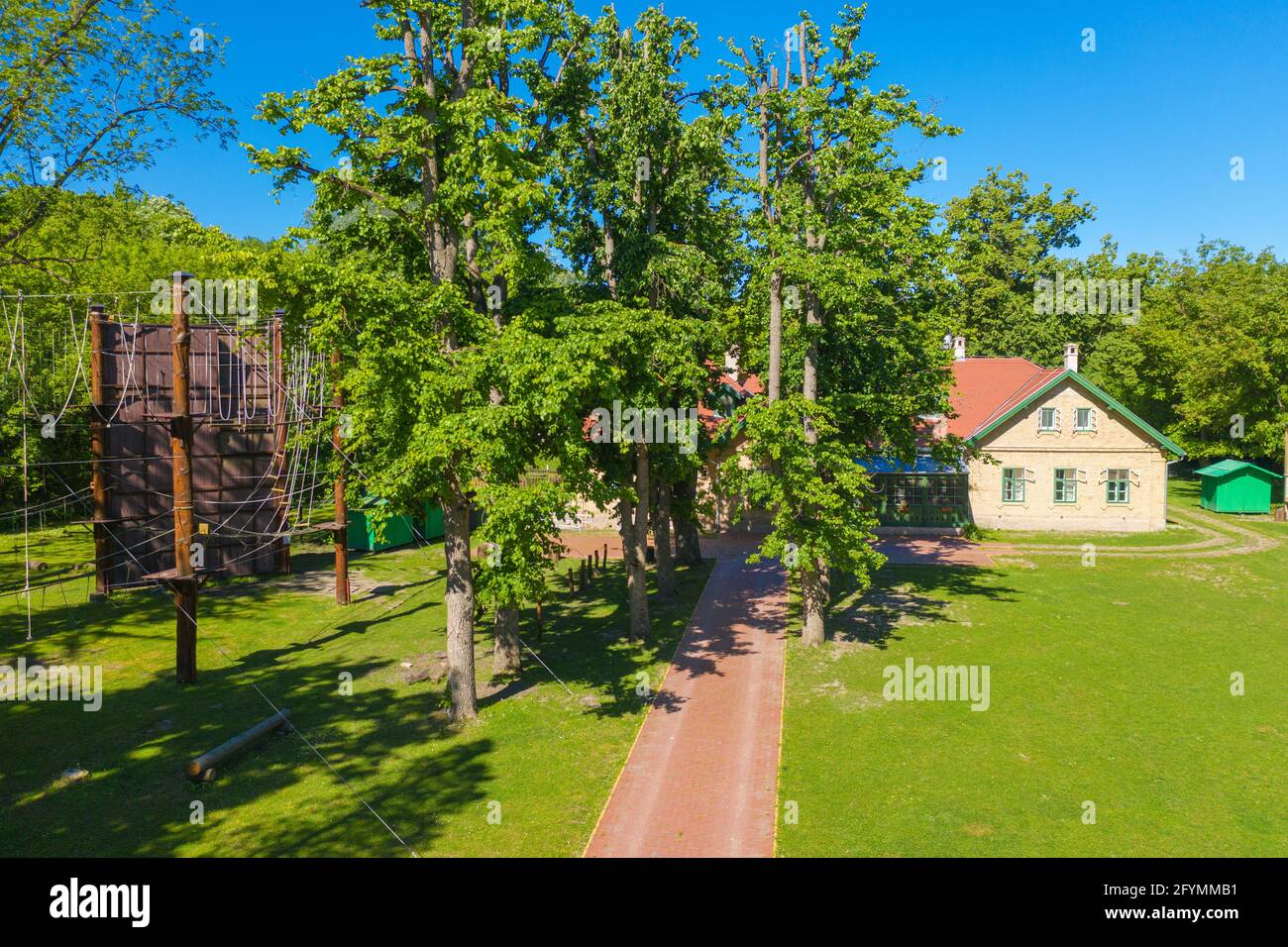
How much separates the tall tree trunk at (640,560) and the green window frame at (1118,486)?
27.1m

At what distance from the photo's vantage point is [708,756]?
15500 mm

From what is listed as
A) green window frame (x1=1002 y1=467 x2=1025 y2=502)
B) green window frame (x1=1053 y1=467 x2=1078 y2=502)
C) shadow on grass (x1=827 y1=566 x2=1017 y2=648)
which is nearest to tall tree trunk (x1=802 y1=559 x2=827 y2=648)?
shadow on grass (x1=827 y1=566 x2=1017 y2=648)

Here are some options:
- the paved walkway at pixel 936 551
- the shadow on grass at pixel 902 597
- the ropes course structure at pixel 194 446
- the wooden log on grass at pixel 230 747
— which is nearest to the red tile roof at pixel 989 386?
the paved walkway at pixel 936 551

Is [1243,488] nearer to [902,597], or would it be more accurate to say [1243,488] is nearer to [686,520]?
[902,597]

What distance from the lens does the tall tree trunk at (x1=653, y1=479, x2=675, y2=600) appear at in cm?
2641

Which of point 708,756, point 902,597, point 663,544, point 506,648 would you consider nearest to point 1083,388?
point 902,597

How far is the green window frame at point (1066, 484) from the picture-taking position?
124ft

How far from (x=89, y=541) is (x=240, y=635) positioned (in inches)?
743

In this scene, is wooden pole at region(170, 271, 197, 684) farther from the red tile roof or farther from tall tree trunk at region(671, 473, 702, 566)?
the red tile roof

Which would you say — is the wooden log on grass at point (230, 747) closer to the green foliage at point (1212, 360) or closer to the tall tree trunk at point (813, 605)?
the tall tree trunk at point (813, 605)

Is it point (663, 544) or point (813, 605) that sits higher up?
point (663, 544)

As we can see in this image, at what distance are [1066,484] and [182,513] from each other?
123 feet

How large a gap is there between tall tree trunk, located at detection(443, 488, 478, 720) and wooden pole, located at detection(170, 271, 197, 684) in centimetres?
713

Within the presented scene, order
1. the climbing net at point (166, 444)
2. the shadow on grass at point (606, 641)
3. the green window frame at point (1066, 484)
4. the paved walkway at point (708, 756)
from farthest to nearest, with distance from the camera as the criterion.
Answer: the green window frame at point (1066, 484)
the climbing net at point (166, 444)
the shadow on grass at point (606, 641)
the paved walkway at point (708, 756)
